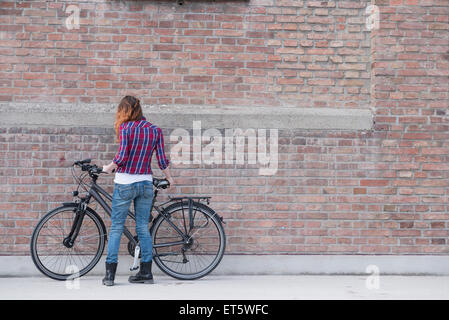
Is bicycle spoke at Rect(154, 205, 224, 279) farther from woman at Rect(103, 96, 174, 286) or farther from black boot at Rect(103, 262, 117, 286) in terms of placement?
black boot at Rect(103, 262, 117, 286)

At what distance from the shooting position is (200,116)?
5816 mm

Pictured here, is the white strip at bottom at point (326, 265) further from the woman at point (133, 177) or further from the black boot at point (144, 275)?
the woman at point (133, 177)

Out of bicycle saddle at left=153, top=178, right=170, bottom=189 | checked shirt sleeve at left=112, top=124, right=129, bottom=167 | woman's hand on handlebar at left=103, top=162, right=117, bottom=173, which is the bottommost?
bicycle saddle at left=153, top=178, right=170, bottom=189

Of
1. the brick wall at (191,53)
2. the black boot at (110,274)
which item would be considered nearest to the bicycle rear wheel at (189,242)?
the black boot at (110,274)

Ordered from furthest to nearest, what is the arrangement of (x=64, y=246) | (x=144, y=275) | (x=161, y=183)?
1. (x=64, y=246)
2. (x=161, y=183)
3. (x=144, y=275)

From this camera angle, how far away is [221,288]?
503 centimetres

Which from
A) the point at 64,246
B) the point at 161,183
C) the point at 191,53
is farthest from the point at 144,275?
the point at 191,53

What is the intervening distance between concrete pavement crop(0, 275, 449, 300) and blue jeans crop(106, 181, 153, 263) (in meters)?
0.34

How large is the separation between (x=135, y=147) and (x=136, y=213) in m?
0.66

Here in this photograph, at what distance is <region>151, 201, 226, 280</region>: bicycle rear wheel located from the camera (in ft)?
18.0

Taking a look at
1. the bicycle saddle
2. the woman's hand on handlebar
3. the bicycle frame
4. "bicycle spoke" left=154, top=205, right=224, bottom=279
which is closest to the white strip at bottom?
"bicycle spoke" left=154, top=205, right=224, bottom=279

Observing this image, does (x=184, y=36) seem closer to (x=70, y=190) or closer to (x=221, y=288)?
(x=70, y=190)

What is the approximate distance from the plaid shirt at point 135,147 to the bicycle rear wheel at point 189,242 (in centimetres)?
65

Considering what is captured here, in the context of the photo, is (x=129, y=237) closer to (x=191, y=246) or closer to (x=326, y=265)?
(x=191, y=246)
